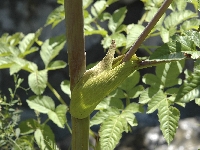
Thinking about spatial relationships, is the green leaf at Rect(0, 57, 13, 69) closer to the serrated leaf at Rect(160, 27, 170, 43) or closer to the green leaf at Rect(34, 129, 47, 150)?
the green leaf at Rect(34, 129, 47, 150)

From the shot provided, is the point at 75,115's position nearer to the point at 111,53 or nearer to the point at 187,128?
the point at 111,53

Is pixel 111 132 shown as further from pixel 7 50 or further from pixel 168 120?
pixel 7 50

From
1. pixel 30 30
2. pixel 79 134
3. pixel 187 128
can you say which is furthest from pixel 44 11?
pixel 79 134

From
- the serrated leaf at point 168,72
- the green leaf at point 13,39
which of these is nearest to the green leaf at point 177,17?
the serrated leaf at point 168,72

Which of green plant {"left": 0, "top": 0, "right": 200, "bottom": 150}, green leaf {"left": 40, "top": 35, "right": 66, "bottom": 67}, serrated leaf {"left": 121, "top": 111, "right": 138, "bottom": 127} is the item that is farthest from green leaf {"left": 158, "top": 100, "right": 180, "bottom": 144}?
green leaf {"left": 40, "top": 35, "right": 66, "bottom": 67}

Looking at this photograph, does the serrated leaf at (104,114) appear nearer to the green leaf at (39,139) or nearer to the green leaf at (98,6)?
the green leaf at (39,139)

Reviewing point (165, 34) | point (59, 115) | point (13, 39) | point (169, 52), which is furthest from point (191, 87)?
point (13, 39)
